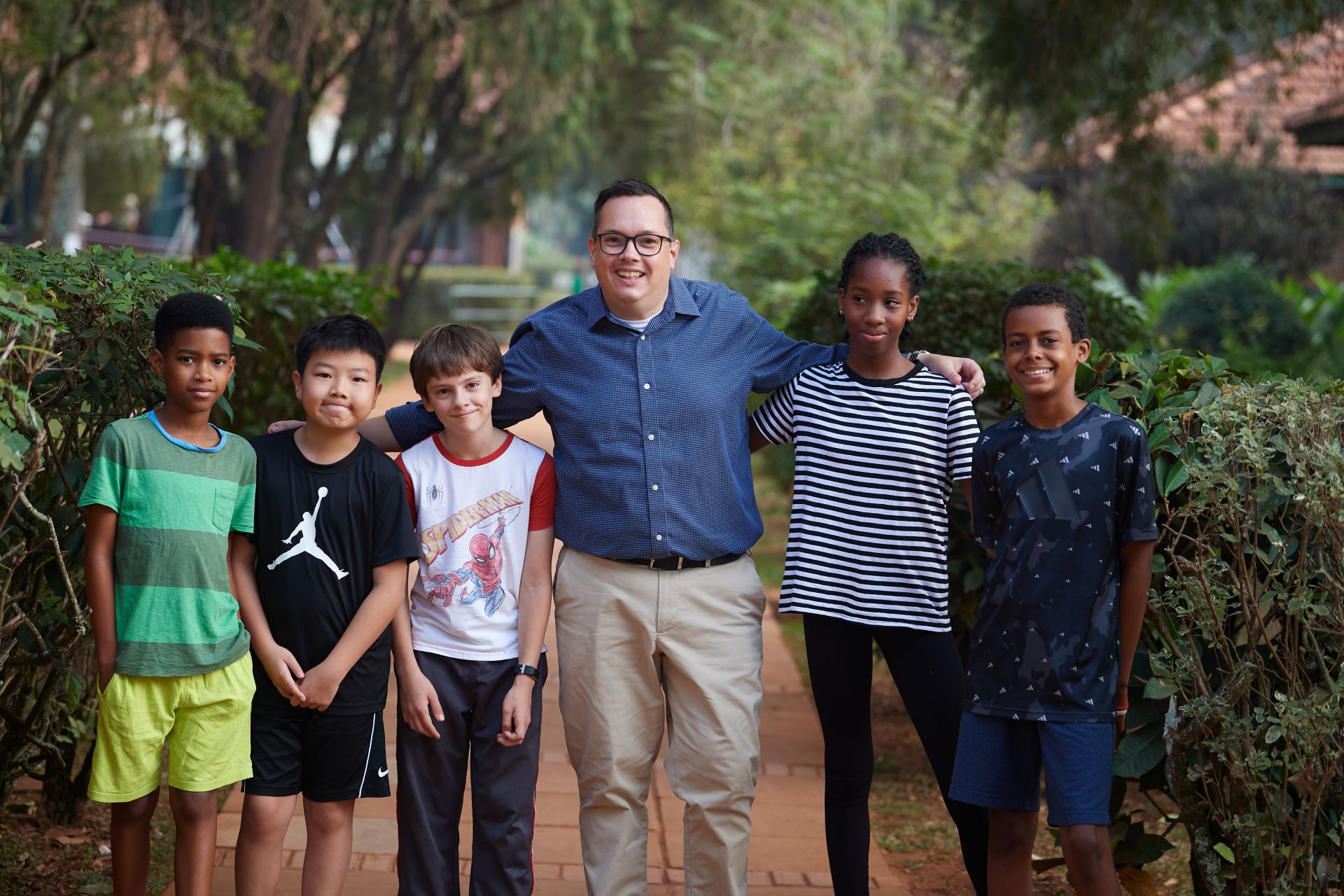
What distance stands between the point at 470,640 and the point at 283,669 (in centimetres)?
44

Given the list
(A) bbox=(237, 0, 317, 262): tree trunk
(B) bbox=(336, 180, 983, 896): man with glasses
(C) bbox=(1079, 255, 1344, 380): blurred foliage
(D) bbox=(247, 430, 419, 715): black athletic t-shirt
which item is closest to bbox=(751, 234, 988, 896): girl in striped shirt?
(B) bbox=(336, 180, 983, 896): man with glasses

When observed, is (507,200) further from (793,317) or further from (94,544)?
(94,544)

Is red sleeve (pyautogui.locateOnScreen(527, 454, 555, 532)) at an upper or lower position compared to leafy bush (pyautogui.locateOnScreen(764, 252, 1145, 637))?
lower

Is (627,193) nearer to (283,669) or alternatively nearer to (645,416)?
(645,416)

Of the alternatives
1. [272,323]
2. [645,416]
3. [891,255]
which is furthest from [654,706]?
[272,323]

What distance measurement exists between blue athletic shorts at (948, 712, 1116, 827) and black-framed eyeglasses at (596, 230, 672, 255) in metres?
1.32

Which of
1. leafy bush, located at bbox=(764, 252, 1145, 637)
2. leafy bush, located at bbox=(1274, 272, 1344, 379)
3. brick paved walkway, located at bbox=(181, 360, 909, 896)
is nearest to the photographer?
brick paved walkway, located at bbox=(181, 360, 909, 896)

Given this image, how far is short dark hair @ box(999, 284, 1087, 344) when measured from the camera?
3045mm

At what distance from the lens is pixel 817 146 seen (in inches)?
582

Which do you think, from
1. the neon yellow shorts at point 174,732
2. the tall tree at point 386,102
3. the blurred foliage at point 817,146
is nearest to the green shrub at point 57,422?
the neon yellow shorts at point 174,732

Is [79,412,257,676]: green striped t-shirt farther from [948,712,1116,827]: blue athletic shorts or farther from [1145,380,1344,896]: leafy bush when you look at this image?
[1145,380,1344,896]: leafy bush

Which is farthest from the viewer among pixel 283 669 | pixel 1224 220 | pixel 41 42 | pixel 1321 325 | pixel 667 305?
pixel 1224 220

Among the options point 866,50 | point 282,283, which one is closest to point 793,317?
point 282,283

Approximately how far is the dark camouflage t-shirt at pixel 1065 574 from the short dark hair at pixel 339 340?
152cm
